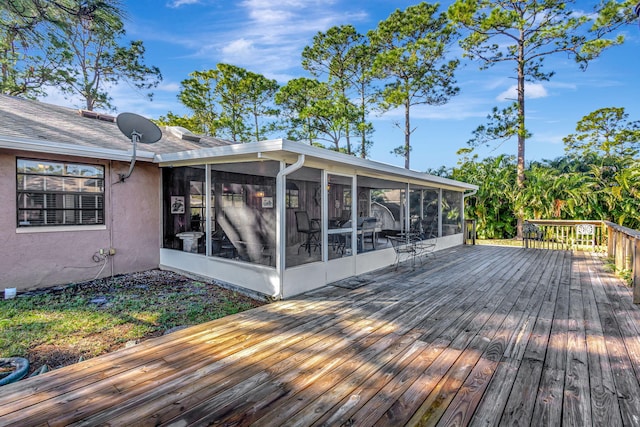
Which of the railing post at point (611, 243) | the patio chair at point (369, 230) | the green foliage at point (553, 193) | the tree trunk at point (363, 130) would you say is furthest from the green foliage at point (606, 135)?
the patio chair at point (369, 230)

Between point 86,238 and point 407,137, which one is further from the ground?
point 407,137

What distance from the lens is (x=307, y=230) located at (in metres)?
4.75

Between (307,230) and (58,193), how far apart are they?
4.15 m

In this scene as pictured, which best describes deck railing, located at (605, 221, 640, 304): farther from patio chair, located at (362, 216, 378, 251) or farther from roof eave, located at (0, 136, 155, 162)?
roof eave, located at (0, 136, 155, 162)

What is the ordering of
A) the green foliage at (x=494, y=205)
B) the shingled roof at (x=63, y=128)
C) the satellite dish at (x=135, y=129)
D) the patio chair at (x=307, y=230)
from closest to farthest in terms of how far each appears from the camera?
the patio chair at (x=307, y=230)
the shingled roof at (x=63, y=128)
the satellite dish at (x=135, y=129)
the green foliage at (x=494, y=205)

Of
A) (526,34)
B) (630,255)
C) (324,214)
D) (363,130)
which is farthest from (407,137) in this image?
(324,214)

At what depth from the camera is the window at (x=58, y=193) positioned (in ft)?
16.0

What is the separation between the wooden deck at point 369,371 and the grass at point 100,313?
71 centimetres

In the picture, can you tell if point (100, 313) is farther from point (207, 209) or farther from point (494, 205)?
point (494, 205)

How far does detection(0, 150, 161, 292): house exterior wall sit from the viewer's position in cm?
473

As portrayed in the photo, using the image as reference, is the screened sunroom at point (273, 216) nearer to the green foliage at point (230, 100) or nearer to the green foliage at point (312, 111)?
the green foliage at point (312, 111)

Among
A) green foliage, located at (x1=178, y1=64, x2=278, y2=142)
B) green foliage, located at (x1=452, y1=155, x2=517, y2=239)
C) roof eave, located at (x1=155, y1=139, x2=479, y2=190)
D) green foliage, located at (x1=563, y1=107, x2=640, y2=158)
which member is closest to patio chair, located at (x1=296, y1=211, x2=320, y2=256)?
roof eave, located at (x1=155, y1=139, x2=479, y2=190)

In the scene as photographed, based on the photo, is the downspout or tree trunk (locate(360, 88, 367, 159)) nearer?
the downspout

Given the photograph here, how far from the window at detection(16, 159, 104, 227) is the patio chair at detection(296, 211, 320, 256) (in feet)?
12.2
